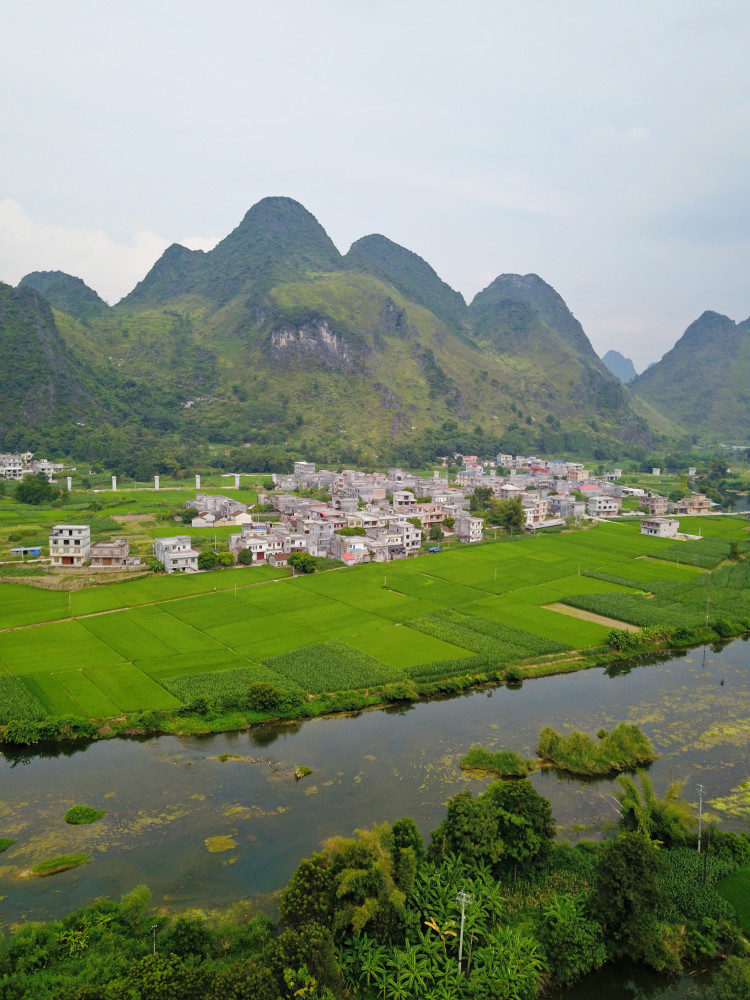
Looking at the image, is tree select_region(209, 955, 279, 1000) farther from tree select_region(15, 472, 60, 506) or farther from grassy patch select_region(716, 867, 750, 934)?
tree select_region(15, 472, 60, 506)

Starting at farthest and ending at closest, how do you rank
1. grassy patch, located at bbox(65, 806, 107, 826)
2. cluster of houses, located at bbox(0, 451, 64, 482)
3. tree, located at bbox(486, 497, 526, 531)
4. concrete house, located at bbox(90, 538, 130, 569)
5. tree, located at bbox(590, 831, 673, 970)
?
cluster of houses, located at bbox(0, 451, 64, 482), tree, located at bbox(486, 497, 526, 531), concrete house, located at bbox(90, 538, 130, 569), grassy patch, located at bbox(65, 806, 107, 826), tree, located at bbox(590, 831, 673, 970)

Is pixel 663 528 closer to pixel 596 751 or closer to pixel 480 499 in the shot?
pixel 480 499

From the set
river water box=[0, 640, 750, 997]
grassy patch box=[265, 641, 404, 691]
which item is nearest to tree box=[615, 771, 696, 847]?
river water box=[0, 640, 750, 997]

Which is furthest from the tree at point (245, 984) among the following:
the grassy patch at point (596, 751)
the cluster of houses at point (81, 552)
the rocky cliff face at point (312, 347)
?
the rocky cliff face at point (312, 347)

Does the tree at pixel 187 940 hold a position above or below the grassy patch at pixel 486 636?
below

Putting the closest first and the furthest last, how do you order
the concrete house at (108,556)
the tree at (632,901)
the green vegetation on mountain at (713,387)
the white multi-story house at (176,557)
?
the tree at (632,901)
the concrete house at (108,556)
the white multi-story house at (176,557)
the green vegetation on mountain at (713,387)

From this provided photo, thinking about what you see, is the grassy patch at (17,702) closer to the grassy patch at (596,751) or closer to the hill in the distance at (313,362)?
the grassy patch at (596,751)

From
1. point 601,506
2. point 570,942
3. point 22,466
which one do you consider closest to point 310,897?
point 570,942
